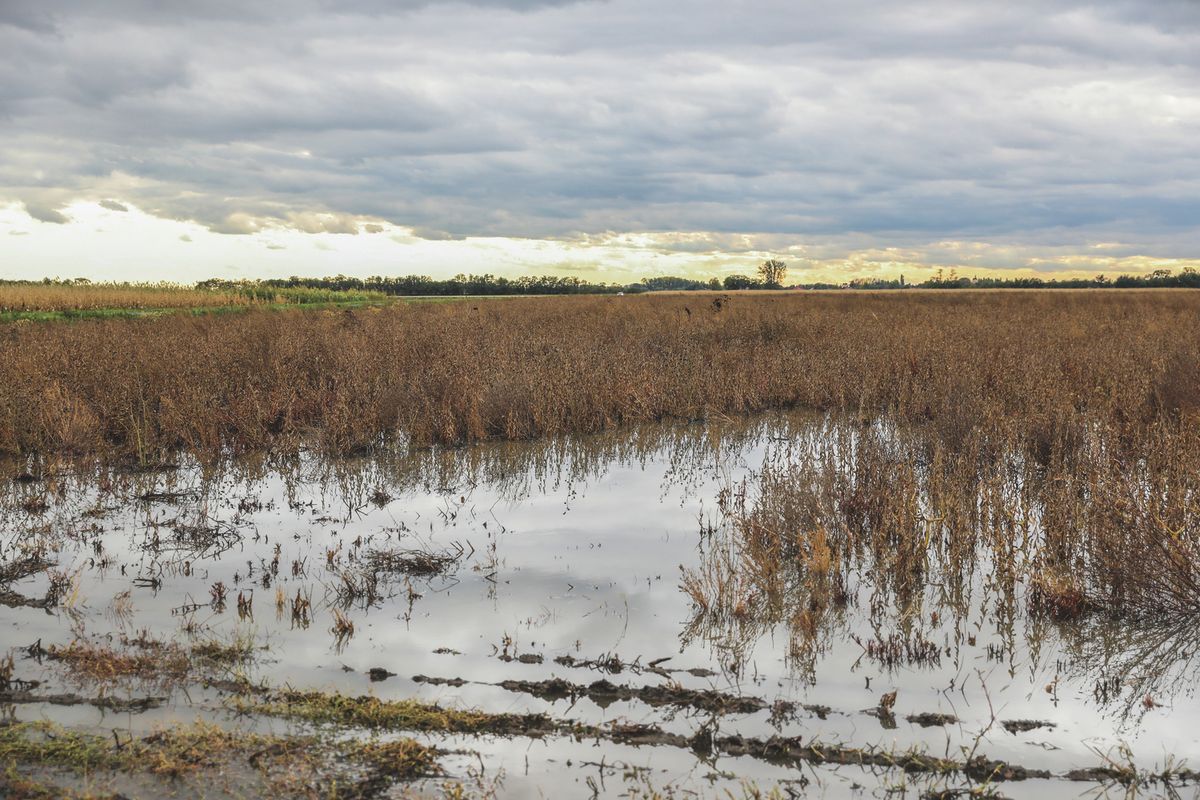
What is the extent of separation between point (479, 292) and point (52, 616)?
97607mm

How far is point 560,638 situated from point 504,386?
6135mm

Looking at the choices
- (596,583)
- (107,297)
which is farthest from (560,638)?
(107,297)

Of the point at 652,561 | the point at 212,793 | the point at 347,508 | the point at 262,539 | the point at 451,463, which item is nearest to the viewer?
the point at 212,793

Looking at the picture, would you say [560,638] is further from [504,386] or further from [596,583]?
[504,386]

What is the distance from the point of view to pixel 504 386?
1029 cm

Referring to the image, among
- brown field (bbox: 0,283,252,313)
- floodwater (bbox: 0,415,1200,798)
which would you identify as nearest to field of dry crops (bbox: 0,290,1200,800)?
floodwater (bbox: 0,415,1200,798)

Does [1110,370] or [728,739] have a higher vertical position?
[1110,370]

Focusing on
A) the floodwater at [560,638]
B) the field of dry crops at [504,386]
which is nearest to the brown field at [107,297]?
the field of dry crops at [504,386]

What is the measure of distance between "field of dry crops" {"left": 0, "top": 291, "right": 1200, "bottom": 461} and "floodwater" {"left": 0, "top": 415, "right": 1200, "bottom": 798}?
195 centimetres

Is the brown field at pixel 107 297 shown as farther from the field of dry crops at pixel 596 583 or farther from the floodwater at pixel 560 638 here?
the floodwater at pixel 560 638

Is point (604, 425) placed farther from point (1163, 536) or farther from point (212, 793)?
point (212, 793)

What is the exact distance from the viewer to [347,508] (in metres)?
7.08

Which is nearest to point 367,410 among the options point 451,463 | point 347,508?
point 451,463

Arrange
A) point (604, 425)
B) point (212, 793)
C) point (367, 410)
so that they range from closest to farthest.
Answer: point (212, 793) → point (367, 410) → point (604, 425)
